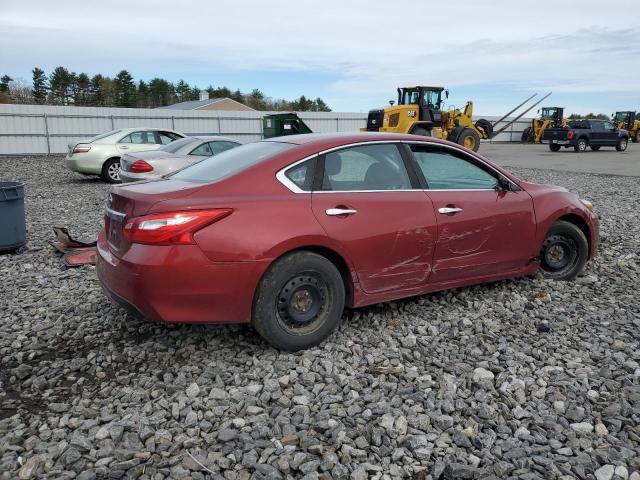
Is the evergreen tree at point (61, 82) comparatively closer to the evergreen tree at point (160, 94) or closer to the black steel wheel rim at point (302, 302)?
the evergreen tree at point (160, 94)

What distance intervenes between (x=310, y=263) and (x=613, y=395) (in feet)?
6.62

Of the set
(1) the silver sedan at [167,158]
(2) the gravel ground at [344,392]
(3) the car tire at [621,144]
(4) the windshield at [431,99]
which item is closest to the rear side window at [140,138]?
(1) the silver sedan at [167,158]

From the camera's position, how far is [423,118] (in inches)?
894

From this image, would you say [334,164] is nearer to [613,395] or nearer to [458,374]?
[458,374]

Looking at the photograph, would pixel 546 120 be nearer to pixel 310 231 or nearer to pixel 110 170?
pixel 110 170

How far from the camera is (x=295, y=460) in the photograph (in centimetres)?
263

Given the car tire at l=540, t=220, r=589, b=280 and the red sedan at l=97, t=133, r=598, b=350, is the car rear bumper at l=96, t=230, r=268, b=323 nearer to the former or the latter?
the red sedan at l=97, t=133, r=598, b=350

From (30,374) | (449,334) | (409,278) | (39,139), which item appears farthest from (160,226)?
(39,139)

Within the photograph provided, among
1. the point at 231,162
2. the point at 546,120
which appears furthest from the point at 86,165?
the point at 546,120

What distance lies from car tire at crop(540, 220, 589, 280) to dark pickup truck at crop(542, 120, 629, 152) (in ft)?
91.5

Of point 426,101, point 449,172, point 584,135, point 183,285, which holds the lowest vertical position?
point 183,285

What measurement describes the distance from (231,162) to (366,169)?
40.8 inches

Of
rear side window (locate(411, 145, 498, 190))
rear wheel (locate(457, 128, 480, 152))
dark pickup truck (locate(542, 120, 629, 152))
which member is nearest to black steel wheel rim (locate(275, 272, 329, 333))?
rear side window (locate(411, 145, 498, 190))

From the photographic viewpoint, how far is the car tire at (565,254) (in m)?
5.21
